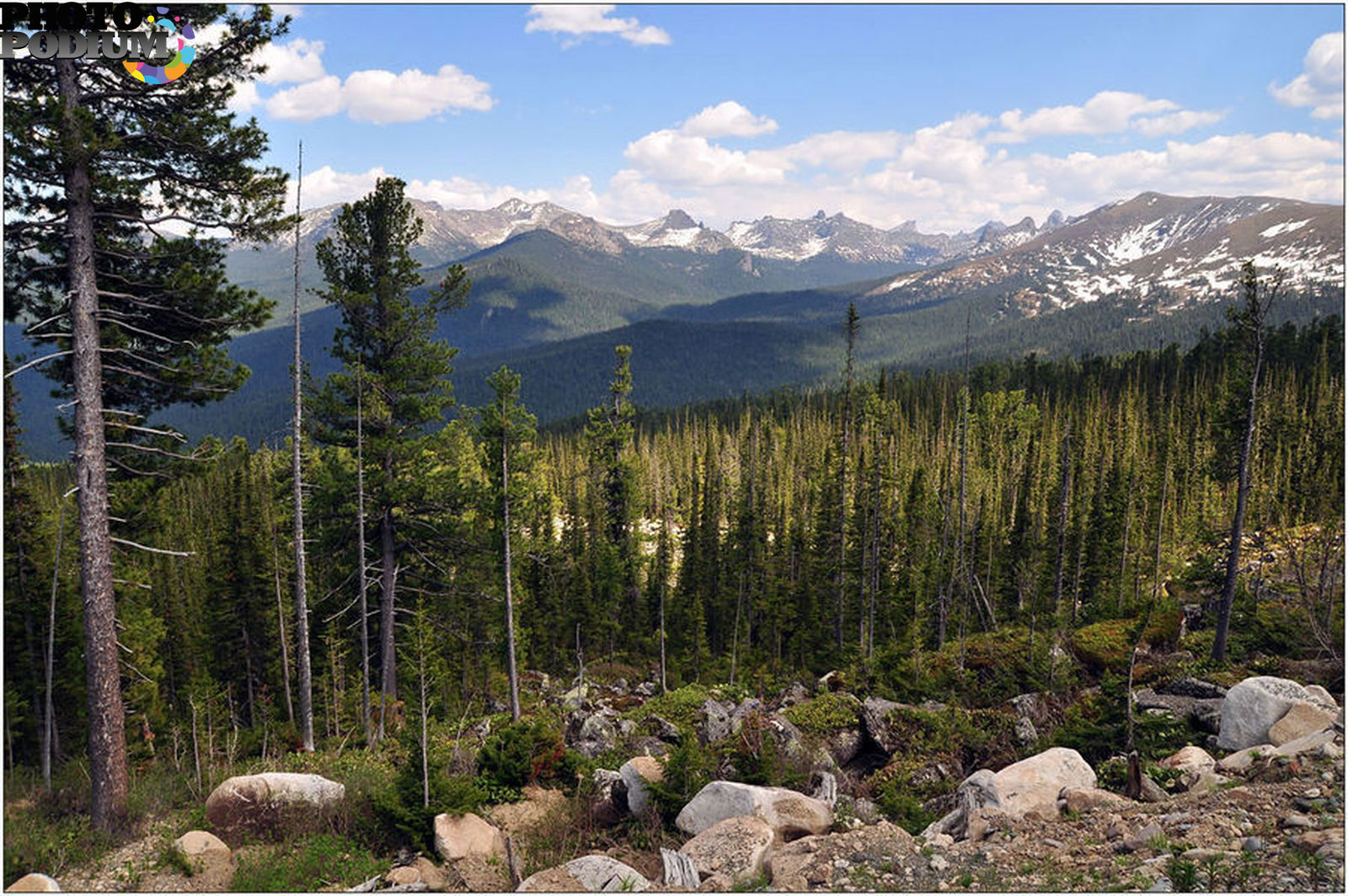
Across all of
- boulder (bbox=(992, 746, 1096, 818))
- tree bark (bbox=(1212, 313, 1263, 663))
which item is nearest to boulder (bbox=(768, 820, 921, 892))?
boulder (bbox=(992, 746, 1096, 818))

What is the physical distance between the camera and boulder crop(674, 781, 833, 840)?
11.9 metres

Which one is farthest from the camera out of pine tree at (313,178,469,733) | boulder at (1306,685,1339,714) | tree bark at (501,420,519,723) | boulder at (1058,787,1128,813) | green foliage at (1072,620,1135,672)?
tree bark at (501,420,519,723)

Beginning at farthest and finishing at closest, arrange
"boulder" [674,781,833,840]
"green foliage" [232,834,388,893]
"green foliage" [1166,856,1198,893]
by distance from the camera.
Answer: "boulder" [674,781,833,840] < "green foliage" [232,834,388,893] < "green foliage" [1166,856,1198,893]

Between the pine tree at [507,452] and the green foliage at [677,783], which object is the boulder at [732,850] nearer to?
the green foliage at [677,783]

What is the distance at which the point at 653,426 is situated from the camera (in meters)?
150

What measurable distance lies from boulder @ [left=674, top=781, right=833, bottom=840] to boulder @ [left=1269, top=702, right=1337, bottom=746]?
8.21m

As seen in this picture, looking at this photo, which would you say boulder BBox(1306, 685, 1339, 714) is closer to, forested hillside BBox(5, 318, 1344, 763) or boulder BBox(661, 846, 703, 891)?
forested hillside BBox(5, 318, 1344, 763)

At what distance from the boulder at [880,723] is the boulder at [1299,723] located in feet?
26.3

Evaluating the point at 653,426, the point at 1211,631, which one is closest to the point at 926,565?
the point at 1211,631

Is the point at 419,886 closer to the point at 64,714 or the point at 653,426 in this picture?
the point at 64,714

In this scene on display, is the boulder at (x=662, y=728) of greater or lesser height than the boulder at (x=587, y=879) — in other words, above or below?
below

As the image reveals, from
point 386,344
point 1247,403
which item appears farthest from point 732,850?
point 1247,403

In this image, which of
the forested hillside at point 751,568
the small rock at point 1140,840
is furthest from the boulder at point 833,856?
the forested hillside at point 751,568

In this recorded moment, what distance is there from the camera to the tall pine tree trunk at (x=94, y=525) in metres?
11.2
